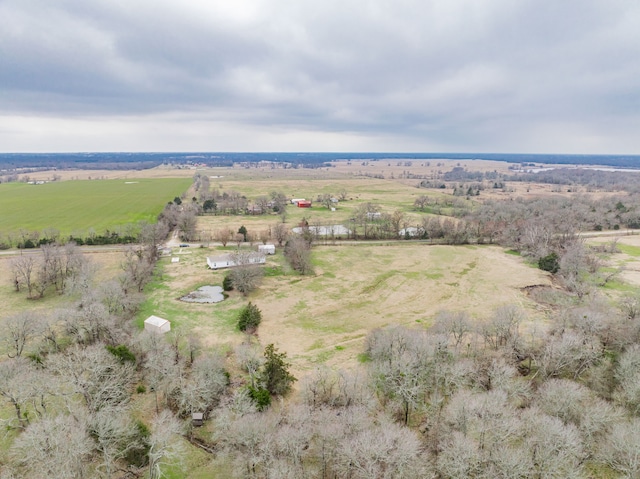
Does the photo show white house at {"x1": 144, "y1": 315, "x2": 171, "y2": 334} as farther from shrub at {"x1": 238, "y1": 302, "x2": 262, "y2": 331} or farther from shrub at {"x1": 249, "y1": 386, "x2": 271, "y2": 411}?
shrub at {"x1": 249, "y1": 386, "x2": 271, "y2": 411}

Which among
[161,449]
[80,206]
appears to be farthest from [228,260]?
[80,206]

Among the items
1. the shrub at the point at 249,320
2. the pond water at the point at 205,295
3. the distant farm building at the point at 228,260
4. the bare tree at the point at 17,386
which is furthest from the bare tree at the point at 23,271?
the shrub at the point at 249,320

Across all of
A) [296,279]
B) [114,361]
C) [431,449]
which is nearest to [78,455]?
[114,361]

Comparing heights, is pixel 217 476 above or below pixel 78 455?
below

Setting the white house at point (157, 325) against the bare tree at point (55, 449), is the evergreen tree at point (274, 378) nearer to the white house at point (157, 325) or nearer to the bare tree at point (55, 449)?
the bare tree at point (55, 449)

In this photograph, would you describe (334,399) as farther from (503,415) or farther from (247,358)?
(503,415)

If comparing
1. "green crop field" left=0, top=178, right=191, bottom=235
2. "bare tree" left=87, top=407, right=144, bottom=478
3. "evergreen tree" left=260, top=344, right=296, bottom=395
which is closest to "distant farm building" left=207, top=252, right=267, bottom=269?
Answer: "evergreen tree" left=260, top=344, right=296, bottom=395
